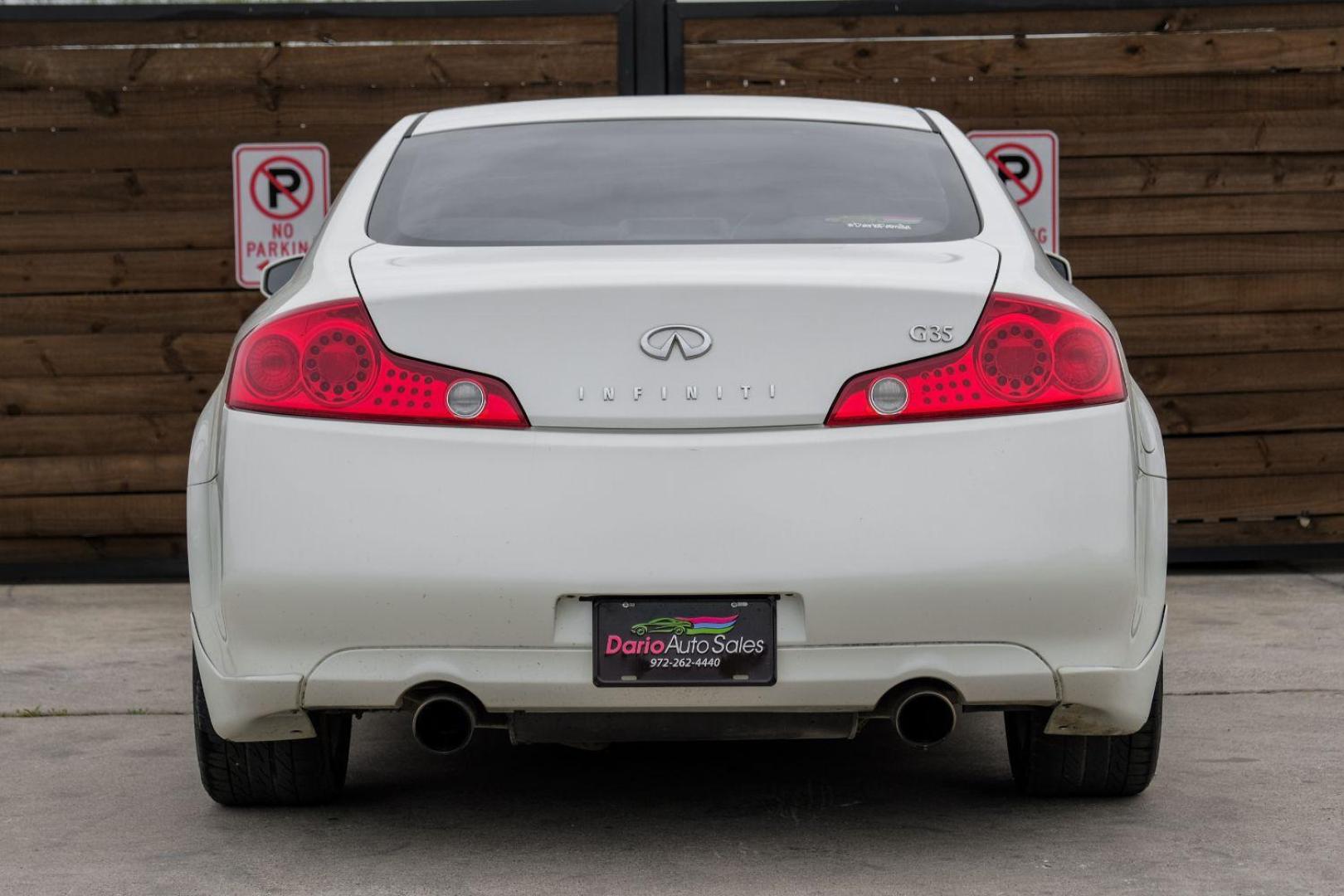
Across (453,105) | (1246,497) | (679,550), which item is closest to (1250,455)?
(1246,497)

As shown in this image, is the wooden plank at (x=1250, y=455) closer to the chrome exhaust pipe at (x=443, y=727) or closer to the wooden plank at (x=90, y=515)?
the wooden plank at (x=90, y=515)

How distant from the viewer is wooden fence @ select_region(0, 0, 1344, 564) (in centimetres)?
836

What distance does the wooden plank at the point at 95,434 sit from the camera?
8.38m

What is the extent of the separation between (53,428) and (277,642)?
5.24 meters

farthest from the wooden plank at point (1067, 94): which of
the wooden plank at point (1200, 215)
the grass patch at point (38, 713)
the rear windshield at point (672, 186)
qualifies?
the rear windshield at point (672, 186)

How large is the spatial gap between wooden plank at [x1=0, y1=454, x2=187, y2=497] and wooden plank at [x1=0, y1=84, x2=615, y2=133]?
1386mm

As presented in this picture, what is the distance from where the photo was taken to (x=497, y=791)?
4426 mm

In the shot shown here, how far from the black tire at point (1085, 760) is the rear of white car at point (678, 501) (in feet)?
1.49

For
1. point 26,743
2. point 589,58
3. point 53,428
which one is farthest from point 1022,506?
point 53,428

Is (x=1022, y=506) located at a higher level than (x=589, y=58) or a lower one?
lower

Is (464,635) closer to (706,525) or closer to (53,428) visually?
(706,525)

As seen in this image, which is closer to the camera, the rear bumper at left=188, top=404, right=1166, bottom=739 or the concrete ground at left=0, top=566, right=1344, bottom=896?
the rear bumper at left=188, top=404, right=1166, bottom=739

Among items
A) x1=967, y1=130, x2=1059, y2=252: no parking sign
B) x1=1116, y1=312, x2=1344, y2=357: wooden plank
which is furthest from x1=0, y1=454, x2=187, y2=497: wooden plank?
x1=1116, y1=312, x2=1344, y2=357: wooden plank

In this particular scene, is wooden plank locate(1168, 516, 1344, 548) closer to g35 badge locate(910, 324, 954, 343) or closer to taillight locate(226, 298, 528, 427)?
g35 badge locate(910, 324, 954, 343)
